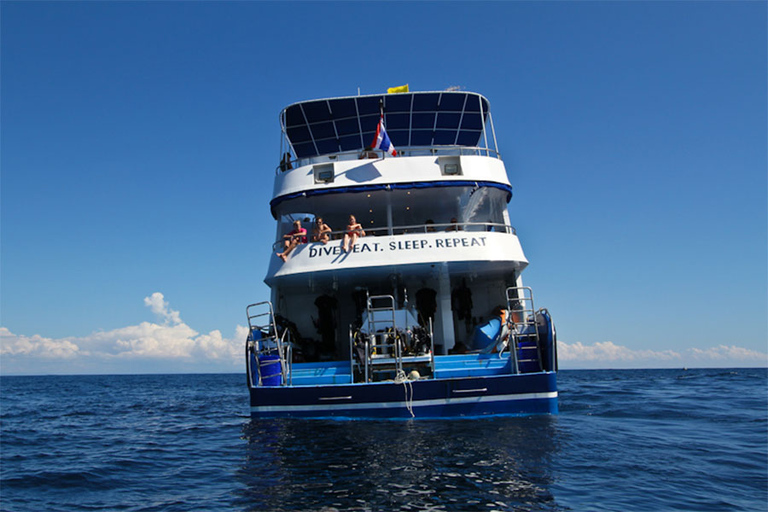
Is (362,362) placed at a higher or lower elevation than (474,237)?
lower

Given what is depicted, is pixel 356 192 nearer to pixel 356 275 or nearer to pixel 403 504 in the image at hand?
pixel 356 275

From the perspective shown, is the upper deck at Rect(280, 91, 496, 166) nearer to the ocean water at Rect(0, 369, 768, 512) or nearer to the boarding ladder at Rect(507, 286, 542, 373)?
the boarding ladder at Rect(507, 286, 542, 373)

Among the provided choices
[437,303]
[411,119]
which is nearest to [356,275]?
[437,303]

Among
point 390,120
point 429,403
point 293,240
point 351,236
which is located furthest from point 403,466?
point 390,120

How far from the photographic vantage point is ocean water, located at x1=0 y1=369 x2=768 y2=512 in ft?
18.8

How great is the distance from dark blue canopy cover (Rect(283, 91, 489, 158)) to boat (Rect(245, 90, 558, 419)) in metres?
0.06

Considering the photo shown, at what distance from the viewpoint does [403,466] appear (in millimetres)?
6934

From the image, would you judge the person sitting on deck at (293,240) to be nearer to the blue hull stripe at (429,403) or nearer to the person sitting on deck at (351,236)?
the person sitting on deck at (351,236)

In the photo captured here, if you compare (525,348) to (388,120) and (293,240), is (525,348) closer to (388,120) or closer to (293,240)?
(293,240)

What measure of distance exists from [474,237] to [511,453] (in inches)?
235

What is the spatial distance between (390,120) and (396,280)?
6036mm

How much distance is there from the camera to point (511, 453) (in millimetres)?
7641

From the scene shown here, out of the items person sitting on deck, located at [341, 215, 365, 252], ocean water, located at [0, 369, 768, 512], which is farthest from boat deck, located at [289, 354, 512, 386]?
person sitting on deck, located at [341, 215, 365, 252]

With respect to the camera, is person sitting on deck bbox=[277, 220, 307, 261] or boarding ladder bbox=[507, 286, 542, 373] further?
person sitting on deck bbox=[277, 220, 307, 261]
